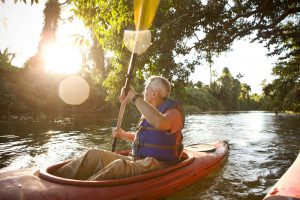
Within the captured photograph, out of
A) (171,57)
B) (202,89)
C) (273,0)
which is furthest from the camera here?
(202,89)

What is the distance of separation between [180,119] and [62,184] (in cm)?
173

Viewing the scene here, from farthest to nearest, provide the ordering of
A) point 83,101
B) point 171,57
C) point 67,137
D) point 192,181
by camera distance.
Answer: point 83,101 < point 67,137 < point 171,57 < point 192,181

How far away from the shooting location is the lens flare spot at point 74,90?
94.6 ft

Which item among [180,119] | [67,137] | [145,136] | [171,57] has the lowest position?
[67,137]

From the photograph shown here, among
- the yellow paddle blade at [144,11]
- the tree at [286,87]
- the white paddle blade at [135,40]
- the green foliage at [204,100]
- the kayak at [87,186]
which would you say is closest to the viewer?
the yellow paddle blade at [144,11]

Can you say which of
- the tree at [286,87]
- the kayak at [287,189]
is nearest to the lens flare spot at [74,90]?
the tree at [286,87]

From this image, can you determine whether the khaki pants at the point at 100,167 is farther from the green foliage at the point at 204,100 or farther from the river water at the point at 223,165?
the green foliage at the point at 204,100

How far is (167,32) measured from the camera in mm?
9031

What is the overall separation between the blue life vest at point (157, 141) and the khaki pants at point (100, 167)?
0.19m

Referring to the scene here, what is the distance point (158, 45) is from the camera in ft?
30.8

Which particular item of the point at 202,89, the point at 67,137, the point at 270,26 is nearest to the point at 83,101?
the point at 67,137

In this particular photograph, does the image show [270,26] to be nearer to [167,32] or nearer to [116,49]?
[167,32]

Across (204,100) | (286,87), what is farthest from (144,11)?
(204,100)

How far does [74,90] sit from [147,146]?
88.9 feet
